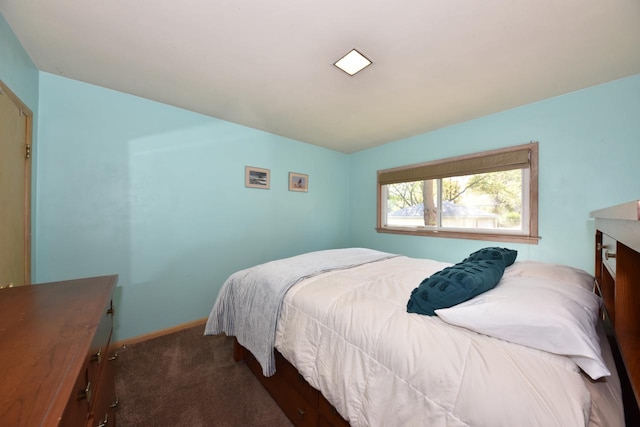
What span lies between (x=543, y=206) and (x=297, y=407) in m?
2.73

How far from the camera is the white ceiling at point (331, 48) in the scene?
1237mm

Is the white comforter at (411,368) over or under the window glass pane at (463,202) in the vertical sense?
under

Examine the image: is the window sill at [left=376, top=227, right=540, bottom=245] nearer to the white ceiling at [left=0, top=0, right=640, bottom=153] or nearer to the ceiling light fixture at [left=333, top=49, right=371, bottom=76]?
the white ceiling at [left=0, top=0, right=640, bottom=153]

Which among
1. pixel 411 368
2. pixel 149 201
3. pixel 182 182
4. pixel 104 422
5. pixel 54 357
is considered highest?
pixel 182 182

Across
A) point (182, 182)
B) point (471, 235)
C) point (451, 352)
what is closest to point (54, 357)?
point (451, 352)

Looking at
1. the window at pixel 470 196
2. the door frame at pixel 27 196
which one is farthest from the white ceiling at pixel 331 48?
the window at pixel 470 196

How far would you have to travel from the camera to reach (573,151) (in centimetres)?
205

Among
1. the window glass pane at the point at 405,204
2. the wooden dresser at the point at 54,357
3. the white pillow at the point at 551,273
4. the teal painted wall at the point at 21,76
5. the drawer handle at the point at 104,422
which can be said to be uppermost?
the teal painted wall at the point at 21,76

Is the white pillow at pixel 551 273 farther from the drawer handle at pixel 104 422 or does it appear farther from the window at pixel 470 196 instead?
the drawer handle at pixel 104 422

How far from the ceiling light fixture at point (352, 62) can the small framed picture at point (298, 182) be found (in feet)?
5.73

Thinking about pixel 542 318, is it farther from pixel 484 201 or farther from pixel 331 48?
pixel 484 201

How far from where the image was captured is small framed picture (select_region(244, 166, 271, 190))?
2.84m

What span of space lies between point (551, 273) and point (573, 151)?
5.44 ft

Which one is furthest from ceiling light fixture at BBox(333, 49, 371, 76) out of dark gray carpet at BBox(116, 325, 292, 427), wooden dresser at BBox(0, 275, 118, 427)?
dark gray carpet at BBox(116, 325, 292, 427)
